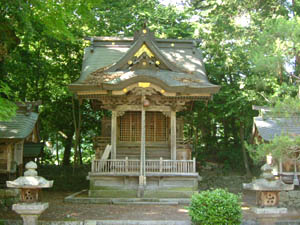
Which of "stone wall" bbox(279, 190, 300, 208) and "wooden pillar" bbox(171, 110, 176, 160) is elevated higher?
"wooden pillar" bbox(171, 110, 176, 160)

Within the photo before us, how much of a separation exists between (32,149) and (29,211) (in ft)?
26.1

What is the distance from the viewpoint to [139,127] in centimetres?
1661

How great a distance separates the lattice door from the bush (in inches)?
321

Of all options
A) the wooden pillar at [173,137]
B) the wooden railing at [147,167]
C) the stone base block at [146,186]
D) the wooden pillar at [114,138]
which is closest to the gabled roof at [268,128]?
the wooden railing at [147,167]

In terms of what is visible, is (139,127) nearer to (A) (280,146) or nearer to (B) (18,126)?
(B) (18,126)

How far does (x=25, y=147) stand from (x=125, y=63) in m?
6.19

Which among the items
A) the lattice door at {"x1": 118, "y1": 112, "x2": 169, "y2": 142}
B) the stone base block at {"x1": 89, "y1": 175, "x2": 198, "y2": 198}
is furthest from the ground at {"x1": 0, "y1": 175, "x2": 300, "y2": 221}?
the lattice door at {"x1": 118, "y1": 112, "x2": 169, "y2": 142}

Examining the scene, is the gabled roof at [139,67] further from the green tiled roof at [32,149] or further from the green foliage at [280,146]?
the green foliage at [280,146]

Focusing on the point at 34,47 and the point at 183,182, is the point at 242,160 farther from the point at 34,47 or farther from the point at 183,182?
the point at 34,47

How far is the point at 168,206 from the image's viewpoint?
40.2ft

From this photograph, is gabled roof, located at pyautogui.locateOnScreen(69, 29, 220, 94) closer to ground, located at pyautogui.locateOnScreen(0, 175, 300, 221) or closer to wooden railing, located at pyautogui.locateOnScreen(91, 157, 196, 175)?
wooden railing, located at pyautogui.locateOnScreen(91, 157, 196, 175)

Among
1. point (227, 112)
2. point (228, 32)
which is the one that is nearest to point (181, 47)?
point (228, 32)

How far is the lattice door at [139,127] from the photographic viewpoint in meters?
16.5

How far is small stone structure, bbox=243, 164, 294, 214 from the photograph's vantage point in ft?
27.4
